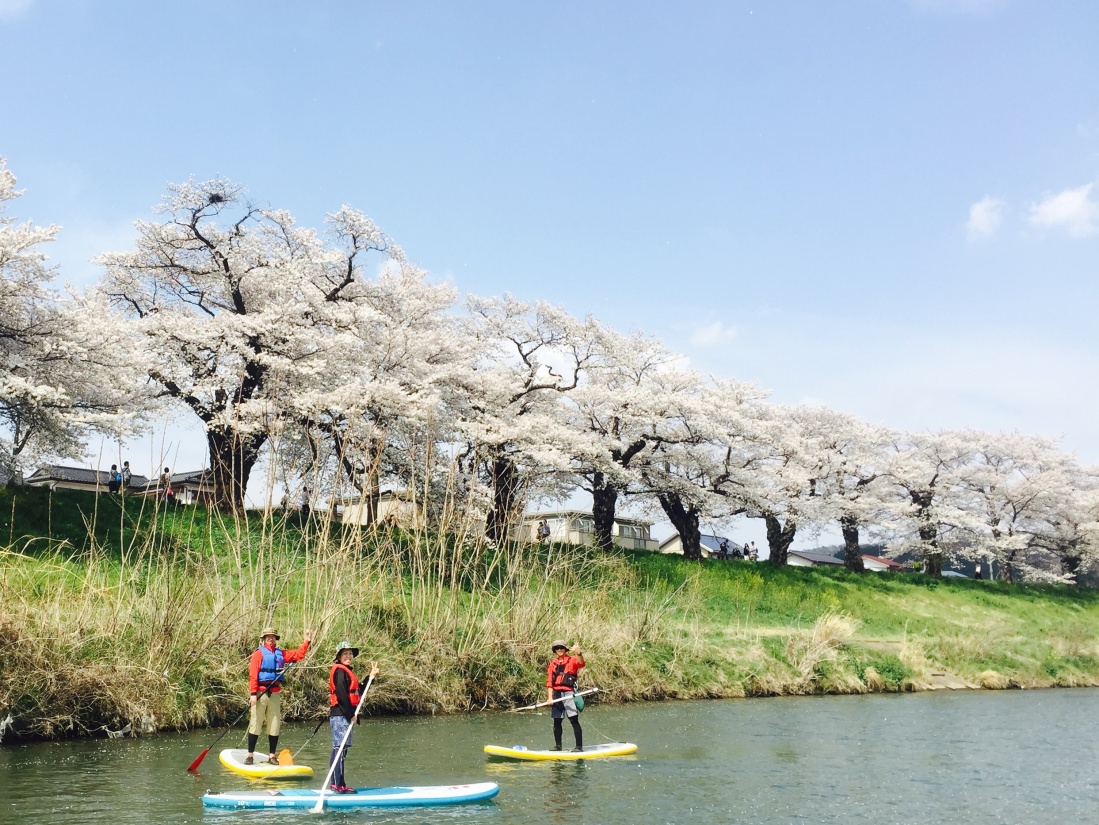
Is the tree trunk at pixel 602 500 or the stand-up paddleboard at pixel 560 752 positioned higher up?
the tree trunk at pixel 602 500

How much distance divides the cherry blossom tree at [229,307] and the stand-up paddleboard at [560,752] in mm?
18245

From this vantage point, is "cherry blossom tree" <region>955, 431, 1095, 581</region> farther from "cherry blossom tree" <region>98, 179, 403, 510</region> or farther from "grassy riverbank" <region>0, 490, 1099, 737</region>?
"cherry blossom tree" <region>98, 179, 403, 510</region>

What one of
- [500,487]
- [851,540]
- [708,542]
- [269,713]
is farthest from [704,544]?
[269,713]

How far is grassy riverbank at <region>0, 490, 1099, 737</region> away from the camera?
1547cm

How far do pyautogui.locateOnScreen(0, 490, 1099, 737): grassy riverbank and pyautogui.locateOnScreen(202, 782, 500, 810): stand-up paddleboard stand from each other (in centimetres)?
572

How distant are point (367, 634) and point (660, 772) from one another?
768 cm

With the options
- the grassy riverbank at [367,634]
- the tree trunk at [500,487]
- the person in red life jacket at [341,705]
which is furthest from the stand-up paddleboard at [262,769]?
the tree trunk at [500,487]

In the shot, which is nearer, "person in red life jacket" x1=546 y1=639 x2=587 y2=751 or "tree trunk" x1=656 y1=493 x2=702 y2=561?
"person in red life jacket" x1=546 y1=639 x2=587 y2=751

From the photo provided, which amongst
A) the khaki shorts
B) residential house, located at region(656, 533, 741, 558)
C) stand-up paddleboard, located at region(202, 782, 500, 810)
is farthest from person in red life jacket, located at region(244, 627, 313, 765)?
residential house, located at region(656, 533, 741, 558)

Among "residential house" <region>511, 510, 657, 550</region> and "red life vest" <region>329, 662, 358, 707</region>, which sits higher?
"residential house" <region>511, 510, 657, 550</region>

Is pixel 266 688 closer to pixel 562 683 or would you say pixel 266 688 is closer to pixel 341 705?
pixel 341 705

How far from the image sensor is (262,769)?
1261 cm

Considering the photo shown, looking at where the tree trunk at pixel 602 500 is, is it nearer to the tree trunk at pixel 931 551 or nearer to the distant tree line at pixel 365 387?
the distant tree line at pixel 365 387

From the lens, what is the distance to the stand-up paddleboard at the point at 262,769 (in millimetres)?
12672
